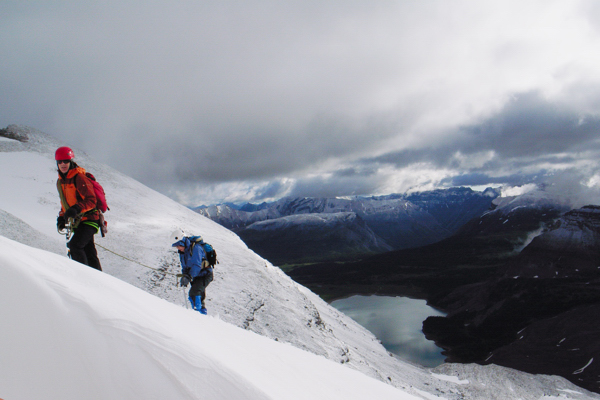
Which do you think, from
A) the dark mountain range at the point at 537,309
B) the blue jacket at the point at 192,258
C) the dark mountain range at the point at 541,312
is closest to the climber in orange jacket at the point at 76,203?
the blue jacket at the point at 192,258

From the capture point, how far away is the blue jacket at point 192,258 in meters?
11.0

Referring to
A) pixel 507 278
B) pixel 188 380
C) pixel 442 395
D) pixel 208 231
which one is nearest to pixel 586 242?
pixel 507 278

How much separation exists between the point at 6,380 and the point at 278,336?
17.8 metres

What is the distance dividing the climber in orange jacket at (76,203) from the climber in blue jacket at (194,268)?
3221 millimetres

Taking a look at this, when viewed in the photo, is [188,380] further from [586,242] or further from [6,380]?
[586,242]

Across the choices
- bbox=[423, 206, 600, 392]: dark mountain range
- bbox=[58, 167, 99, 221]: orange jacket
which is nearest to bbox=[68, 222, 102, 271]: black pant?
bbox=[58, 167, 99, 221]: orange jacket

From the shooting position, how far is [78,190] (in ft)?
26.1

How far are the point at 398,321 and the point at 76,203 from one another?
142 m

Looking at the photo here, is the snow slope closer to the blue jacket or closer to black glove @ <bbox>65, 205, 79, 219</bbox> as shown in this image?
black glove @ <bbox>65, 205, 79, 219</bbox>

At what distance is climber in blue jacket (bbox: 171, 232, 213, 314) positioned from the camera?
1105cm

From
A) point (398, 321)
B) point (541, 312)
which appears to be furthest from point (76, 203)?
point (541, 312)

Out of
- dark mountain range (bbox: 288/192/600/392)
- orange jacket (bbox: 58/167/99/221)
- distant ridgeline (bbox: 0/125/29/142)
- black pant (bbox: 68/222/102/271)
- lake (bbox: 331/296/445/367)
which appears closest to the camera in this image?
orange jacket (bbox: 58/167/99/221)

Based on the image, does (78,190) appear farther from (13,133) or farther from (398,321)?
(398,321)

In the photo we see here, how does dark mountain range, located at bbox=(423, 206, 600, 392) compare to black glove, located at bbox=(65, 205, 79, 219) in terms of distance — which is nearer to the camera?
black glove, located at bbox=(65, 205, 79, 219)
